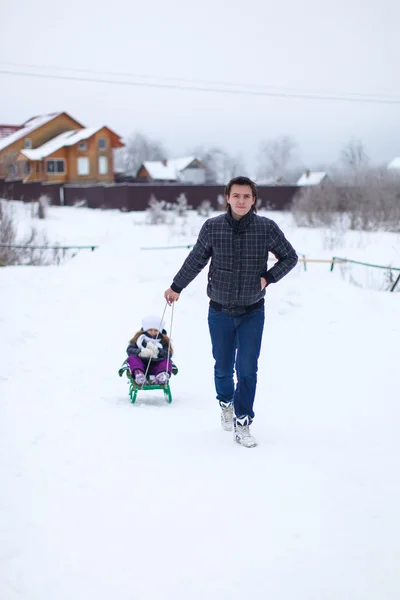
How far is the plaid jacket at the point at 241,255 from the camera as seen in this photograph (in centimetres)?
475

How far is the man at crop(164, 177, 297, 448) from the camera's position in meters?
4.75

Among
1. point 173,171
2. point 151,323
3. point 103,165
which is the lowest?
point 151,323

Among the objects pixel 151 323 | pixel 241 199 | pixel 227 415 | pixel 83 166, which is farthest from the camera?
pixel 83 166

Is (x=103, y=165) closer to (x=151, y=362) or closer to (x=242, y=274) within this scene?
(x=151, y=362)

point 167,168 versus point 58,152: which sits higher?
point 58,152

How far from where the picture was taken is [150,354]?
6547 mm

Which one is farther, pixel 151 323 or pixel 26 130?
pixel 26 130

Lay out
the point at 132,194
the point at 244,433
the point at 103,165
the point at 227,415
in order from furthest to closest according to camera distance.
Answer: the point at 103,165, the point at 132,194, the point at 227,415, the point at 244,433

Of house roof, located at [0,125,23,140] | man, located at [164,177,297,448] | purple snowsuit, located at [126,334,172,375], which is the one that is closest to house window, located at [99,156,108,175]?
house roof, located at [0,125,23,140]

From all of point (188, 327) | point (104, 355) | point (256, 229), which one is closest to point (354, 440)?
point (256, 229)

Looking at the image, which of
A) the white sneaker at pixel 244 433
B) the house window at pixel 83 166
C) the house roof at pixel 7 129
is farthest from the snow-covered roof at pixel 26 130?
the white sneaker at pixel 244 433

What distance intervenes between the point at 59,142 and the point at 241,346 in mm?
51203

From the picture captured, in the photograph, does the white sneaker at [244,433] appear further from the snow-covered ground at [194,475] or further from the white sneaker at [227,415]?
the white sneaker at [227,415]

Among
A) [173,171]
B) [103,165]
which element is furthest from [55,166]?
[173,171]
